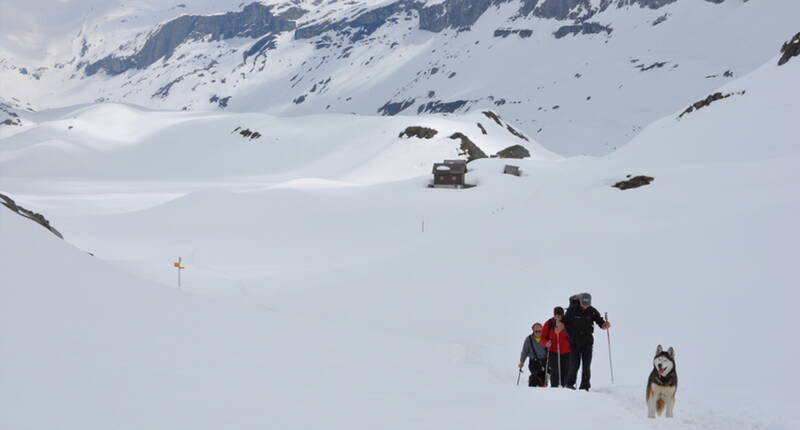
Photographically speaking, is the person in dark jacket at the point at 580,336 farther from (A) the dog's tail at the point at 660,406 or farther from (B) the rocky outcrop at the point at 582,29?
(B) the rocky outcrop at the point at 582,29

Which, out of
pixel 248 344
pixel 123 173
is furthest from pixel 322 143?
pixel 248 344

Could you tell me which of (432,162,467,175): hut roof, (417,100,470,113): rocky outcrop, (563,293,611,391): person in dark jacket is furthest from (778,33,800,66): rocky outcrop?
(417,100,470,113): rocky outcrop

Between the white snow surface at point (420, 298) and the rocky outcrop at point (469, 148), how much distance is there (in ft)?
75.9

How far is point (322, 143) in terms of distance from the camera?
280 feet

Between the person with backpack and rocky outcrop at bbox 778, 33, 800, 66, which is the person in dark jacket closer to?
the person with backpack

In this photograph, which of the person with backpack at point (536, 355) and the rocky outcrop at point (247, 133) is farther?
the rocky outcrop at point (247, 133)

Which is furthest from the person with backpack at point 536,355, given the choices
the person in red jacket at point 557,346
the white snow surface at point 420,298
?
the white snow surface at point 420,298

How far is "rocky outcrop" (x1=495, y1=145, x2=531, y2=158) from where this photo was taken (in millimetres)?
72625

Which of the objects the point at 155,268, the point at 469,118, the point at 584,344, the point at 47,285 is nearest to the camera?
the point at 47,285

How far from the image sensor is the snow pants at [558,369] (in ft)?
Answer: 30.8

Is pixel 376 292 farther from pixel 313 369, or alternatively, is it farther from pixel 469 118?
pixel 469 118

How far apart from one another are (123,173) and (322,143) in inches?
1293

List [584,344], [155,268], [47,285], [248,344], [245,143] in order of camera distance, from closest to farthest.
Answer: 1. [47,285]
2. [248,344]
3. [584,344]
4. [155,268]
5. [245,143]

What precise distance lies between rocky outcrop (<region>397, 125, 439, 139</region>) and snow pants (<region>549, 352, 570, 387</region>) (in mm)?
64703
